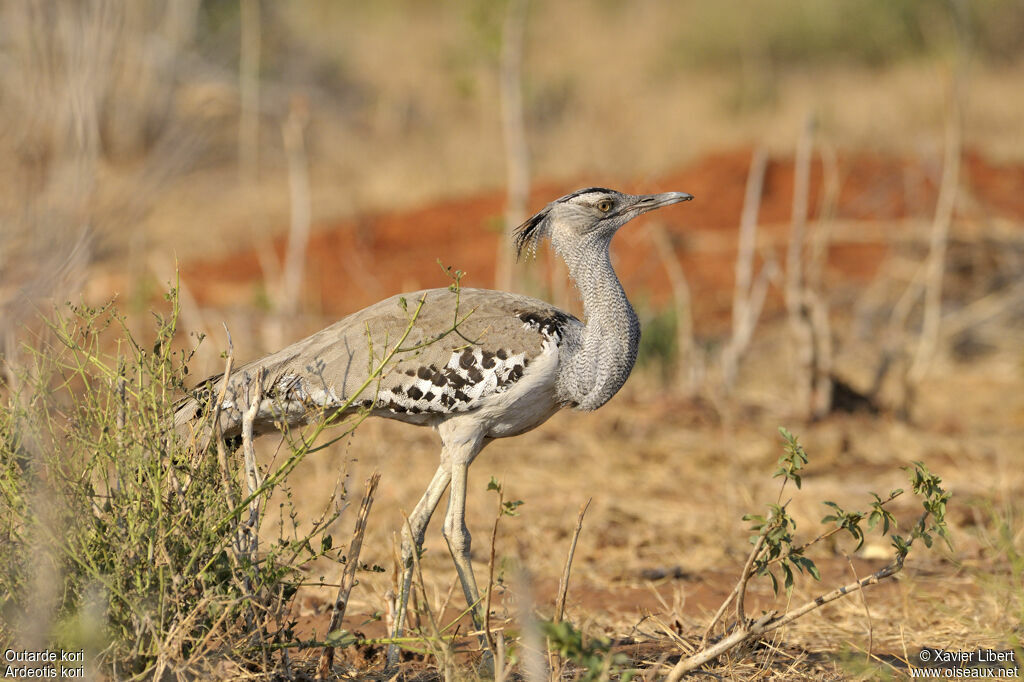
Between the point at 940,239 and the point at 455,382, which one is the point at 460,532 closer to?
the point at 455,382

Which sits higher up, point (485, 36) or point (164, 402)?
point (485, 36)

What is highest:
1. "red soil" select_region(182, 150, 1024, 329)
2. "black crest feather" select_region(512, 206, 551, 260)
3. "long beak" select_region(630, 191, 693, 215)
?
"long beak" select_region(630, 191, 693, 215)

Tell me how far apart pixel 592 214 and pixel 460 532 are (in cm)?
124

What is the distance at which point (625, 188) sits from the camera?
982cm

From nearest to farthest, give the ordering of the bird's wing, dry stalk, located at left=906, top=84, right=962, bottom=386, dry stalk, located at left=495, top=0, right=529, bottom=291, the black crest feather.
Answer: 1. the bird's wing
2. the black crest feather
3. dry stalk, located at left=906, top=84, right=962, bottom=386
4. dry stalk, located at left=495, top=0, right=529, bottom=291

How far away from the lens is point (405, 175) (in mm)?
15508

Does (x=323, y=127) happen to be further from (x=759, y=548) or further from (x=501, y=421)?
(x=759, y=548)

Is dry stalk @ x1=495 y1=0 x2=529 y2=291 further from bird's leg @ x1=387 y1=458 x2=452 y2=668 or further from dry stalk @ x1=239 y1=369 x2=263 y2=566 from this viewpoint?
dry stalk @ x1=239 y1=369 x2=263 y2=566

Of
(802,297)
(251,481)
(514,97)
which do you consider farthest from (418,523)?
(514,97)

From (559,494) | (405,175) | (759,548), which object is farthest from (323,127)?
(759,548)

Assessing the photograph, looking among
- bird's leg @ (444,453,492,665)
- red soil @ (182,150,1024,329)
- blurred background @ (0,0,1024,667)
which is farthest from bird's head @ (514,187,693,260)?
red soil @ (182,150,1024,329)

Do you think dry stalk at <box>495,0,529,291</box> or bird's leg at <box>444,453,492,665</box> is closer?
bird's leg at <box>444,453,492,665</box>

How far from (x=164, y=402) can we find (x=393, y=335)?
93cm

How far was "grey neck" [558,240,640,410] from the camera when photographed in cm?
386
